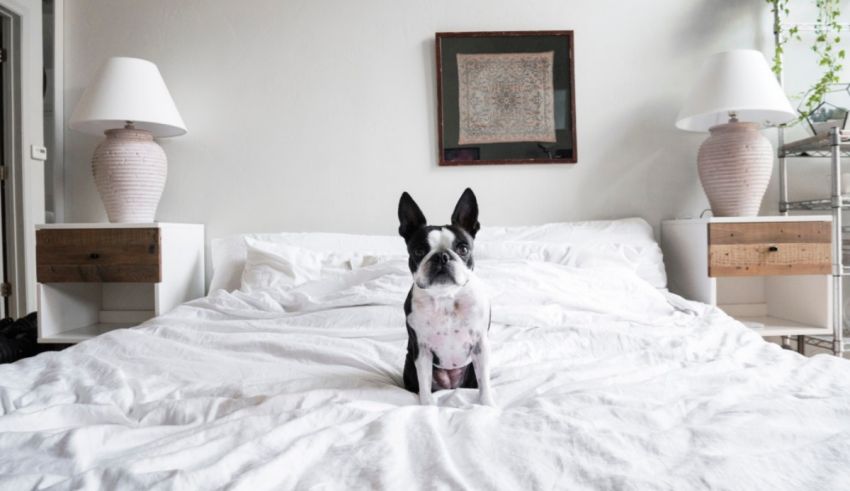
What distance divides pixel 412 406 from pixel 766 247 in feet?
6.10

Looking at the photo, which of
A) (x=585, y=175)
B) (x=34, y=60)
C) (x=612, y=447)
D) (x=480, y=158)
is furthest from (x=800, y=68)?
(x=34, y=60)

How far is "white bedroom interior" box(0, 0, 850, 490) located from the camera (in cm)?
63

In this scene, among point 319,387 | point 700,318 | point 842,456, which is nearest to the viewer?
point 842,456

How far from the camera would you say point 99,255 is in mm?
2023

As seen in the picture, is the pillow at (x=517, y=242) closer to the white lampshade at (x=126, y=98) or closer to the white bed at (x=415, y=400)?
the white bed at (x=415, y=400)

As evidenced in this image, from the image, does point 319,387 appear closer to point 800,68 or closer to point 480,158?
point 480,158

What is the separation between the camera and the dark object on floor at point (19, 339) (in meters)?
1.80

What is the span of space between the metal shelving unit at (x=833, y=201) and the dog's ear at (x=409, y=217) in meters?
2.01

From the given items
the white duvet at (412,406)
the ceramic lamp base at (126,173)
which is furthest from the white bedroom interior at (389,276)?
the ceramic lamp base at (126,173)

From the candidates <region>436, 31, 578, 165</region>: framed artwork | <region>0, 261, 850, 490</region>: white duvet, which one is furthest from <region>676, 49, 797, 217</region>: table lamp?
<region>0, 261, 850, 490</region>: white duvet

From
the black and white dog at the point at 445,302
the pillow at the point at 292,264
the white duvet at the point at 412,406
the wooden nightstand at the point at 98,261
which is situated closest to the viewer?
the white duvet at the point at 412,406

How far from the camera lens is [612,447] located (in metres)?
0.62

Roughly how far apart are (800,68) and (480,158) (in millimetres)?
1644

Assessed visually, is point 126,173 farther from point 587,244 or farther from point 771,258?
point 771,258
